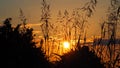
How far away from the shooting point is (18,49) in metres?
18.8

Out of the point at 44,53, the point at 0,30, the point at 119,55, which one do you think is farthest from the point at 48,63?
the point at 119,55

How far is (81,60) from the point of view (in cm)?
1802

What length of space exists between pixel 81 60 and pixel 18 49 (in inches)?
118

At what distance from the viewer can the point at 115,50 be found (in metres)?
20.0

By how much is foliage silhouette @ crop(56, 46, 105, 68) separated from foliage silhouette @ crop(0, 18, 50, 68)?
1651 mm

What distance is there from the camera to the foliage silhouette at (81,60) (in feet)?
58.8

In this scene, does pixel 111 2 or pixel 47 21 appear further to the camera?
pixel 47 21

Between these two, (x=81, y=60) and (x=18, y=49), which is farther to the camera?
(x=18, y=49)

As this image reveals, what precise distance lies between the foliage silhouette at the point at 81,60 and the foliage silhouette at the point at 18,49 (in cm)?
165

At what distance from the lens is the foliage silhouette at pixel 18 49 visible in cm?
1831

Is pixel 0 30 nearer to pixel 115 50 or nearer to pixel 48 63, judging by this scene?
pixel 48 63

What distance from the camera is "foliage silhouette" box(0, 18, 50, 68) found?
60.1ft

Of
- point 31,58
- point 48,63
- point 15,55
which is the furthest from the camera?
point 48,63

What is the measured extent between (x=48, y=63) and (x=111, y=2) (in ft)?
16.6
